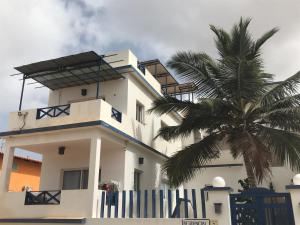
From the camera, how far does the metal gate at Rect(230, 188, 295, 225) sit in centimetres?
830

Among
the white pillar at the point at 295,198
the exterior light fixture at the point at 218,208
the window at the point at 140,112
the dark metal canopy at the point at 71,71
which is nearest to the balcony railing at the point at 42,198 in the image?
the dark metal canopy at the point at 71,71

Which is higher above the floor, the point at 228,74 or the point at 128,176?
the point at 228,74

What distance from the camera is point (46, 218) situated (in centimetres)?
1110

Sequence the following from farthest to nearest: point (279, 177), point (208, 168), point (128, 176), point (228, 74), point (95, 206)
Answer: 1. point (208, 168)
2. point (279, 177)
3. point (128, 176)
4. point (228, 74)
5. point (95, 206)

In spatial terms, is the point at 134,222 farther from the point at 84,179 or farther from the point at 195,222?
the point at 84,179

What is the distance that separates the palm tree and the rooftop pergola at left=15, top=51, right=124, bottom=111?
3.01 meters

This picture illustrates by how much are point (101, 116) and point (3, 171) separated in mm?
4696

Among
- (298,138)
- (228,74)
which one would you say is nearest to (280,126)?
(298,138)

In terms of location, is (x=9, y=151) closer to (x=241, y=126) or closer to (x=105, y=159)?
(x=105, y=159)

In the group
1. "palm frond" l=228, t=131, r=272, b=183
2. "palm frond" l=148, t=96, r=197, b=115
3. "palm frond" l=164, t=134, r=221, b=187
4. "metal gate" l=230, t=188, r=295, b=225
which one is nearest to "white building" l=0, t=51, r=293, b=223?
"palm frond" l=148, t=96, r=197, b=115

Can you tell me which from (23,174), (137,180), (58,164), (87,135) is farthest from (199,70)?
(23,174)

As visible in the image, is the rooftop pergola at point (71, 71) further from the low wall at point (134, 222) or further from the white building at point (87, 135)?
the low wall at point (134, 222)

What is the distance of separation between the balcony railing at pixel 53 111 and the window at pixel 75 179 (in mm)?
2897

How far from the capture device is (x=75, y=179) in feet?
46.0
